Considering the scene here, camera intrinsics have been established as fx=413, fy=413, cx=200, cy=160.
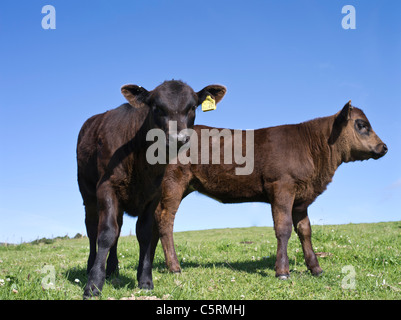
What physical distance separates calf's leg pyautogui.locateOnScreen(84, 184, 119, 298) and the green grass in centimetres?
19

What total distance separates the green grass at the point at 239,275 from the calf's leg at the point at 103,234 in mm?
194

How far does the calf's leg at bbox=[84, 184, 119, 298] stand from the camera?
566 centimetres

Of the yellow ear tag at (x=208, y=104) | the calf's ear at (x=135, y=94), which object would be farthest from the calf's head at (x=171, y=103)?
the yellow ear tag at (x=208, y=104)

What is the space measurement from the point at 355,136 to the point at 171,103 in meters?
5.45

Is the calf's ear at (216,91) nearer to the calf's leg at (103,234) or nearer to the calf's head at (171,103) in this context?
the calf's head at (171,103)

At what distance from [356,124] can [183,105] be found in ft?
17.6

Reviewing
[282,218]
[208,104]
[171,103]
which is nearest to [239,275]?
[282,218]

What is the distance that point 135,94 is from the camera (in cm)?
642

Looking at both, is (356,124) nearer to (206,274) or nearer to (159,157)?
(206,274)

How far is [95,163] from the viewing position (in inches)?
278

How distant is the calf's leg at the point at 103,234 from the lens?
18.6ft

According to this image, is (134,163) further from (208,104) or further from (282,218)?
(282,218)
